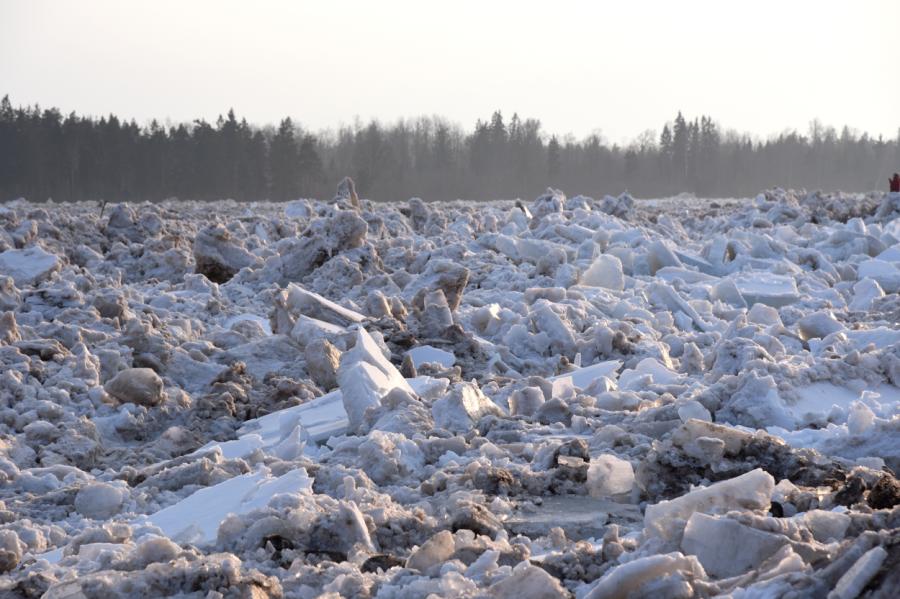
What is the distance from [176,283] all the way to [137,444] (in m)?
4.83

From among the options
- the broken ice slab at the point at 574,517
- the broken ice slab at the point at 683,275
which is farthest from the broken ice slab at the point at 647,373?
the broken ice slab at the point at 683,275

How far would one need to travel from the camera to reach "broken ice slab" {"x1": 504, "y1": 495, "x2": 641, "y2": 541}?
2809 millimetres

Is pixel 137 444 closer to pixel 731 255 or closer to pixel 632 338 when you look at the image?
pixel 632 338

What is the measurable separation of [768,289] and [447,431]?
5.05m

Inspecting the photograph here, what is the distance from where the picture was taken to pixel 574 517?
2.93 metres

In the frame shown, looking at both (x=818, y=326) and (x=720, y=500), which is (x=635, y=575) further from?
(x=818, y=326)

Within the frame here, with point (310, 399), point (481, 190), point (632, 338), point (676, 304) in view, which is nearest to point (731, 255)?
point (676, 304)

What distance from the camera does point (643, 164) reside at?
59406 mm

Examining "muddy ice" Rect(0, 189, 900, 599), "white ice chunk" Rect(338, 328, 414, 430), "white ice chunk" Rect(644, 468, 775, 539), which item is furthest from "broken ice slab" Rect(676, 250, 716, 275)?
"white ice chunk" Rect(644, 468, 775, 539)

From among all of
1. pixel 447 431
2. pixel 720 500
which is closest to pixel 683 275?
pixel 447 431

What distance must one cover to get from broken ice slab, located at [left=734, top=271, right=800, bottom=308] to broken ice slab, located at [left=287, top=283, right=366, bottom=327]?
3223 mm

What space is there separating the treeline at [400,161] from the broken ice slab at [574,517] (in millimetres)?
37233

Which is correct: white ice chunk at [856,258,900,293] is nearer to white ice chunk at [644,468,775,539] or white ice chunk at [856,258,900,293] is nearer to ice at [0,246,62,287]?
ice at [0,246,62,287]

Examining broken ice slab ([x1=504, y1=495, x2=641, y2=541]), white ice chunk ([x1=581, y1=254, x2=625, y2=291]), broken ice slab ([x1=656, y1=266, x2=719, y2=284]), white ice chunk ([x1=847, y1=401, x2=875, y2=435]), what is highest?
white ice chunk ([x1=581, y1=254, x2=625, y2=291])
